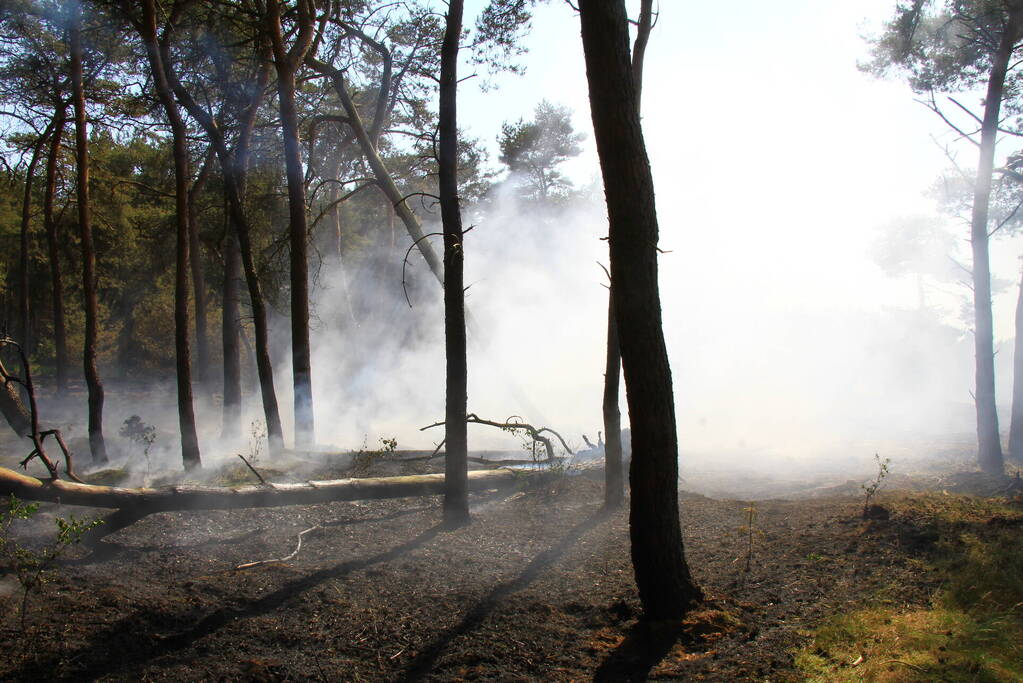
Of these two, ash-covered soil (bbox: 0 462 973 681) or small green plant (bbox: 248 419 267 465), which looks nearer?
ash-covered soil (bbox: 0 462 973 681)

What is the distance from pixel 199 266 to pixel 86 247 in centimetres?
726

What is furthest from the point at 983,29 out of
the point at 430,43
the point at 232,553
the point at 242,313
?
the point at 242,313

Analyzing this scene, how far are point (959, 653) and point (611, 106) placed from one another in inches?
146

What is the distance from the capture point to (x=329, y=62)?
13117 mm

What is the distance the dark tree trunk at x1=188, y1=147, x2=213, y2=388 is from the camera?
50.3ft

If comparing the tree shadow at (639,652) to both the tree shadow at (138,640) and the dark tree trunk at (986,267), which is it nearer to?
the tree shadow at (138,640)

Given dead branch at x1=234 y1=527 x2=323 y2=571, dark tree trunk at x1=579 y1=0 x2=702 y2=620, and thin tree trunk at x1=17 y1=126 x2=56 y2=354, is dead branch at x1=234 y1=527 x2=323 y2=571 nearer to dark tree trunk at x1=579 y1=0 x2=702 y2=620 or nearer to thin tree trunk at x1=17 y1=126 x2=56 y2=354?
dark tree trunk at x1=579 y1=0 x2=702 y2=620

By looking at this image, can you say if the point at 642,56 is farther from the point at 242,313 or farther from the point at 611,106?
the point at 242,313

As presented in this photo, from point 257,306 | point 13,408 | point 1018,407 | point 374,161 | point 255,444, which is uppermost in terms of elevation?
point 374,161

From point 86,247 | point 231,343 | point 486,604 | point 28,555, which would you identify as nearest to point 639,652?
point 486,604

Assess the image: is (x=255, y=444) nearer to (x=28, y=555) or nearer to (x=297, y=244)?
(x=297, y=244)

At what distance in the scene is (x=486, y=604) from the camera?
5.23 m

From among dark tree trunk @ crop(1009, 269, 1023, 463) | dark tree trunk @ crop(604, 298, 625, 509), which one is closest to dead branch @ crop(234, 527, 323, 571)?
dark tree trunk @ crop(604, 298, 625, 509)

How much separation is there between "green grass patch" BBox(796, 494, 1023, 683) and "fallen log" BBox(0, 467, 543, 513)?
5.14 meters
